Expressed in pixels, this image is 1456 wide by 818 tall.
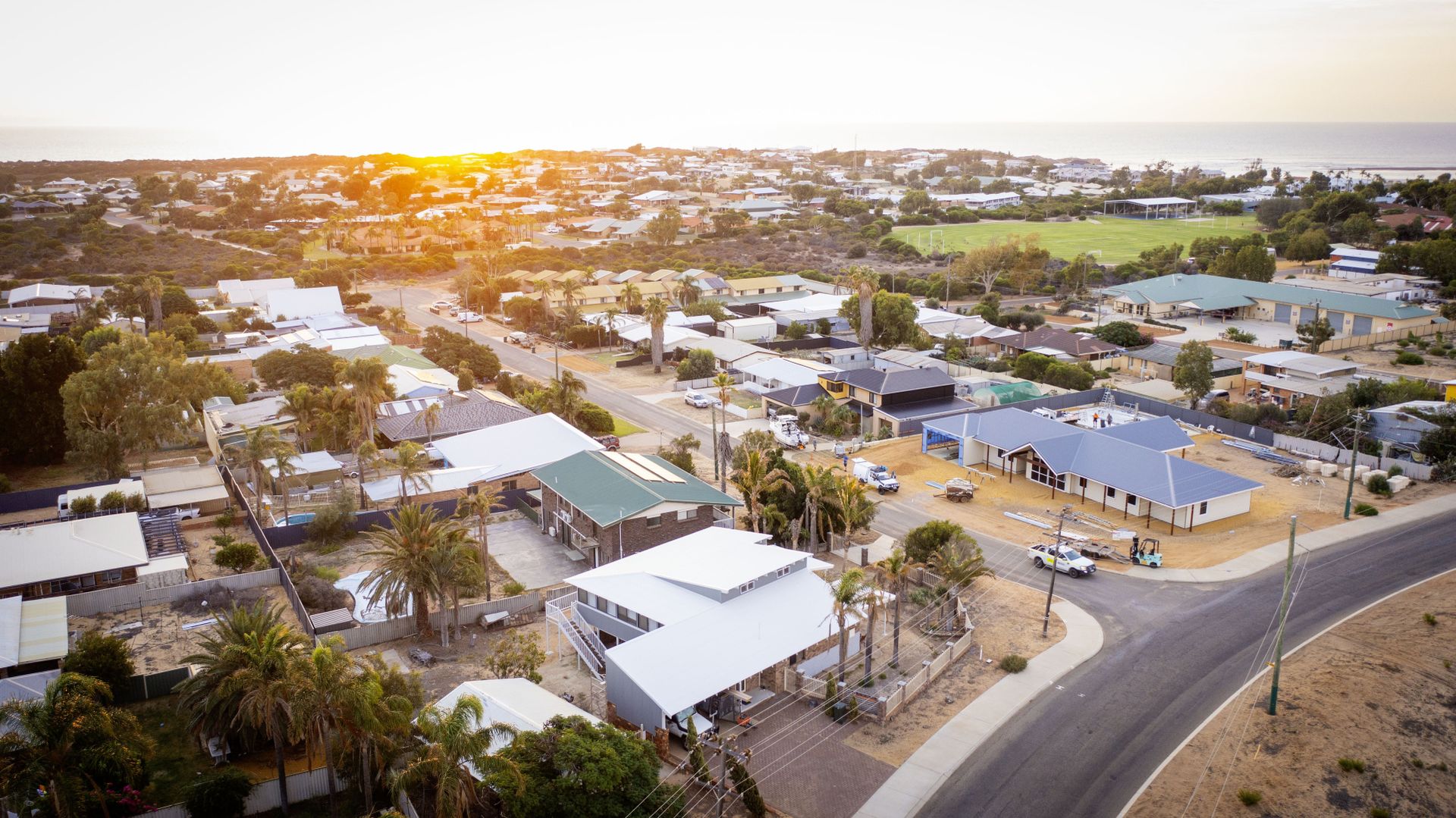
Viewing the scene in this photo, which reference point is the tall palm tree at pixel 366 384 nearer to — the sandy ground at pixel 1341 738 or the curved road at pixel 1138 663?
the curved road at pixel 1138 663

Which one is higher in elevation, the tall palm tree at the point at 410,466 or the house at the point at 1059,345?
the tall palm tree at the point at 410,466

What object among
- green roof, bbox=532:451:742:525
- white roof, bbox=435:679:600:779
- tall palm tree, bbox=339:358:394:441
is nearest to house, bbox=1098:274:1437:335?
green roof, bbox=532:451:742:525

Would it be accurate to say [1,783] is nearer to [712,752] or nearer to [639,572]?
[712,752]

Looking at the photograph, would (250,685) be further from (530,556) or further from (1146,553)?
(1146,553)

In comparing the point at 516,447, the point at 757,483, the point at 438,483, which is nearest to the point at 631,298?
the point at 516,447

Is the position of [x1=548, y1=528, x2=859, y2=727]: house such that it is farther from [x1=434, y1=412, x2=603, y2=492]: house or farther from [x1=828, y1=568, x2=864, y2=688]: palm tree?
[x1=434, y1=412, x2=603, y2=492]: house

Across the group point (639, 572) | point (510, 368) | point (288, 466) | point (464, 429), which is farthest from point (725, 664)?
point (510, 368)

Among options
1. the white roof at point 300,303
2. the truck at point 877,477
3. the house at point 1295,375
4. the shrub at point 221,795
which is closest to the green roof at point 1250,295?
the house at point 1295,375
